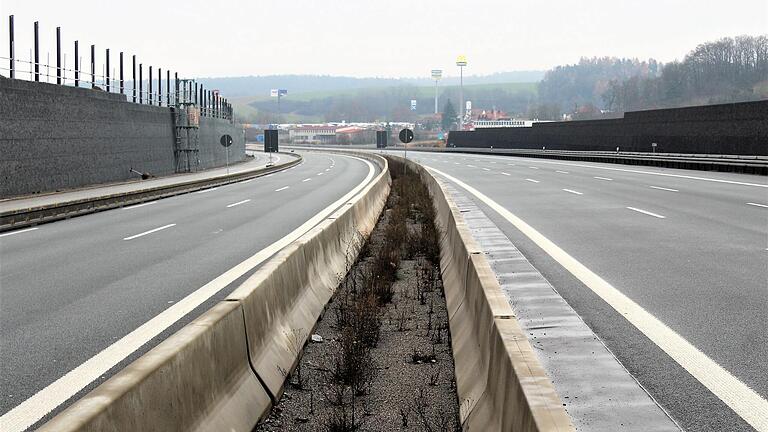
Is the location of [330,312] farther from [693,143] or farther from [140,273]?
[693,143]

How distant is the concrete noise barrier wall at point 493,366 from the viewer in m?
3.57

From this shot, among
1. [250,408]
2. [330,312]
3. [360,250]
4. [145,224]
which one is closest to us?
[250,408]

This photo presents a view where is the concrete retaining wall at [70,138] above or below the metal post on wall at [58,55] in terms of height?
below

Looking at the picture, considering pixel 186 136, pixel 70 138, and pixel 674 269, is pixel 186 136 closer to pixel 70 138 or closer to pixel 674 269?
pixel 70 138

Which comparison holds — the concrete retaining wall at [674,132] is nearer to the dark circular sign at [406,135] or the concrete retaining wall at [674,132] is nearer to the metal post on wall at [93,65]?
the dark circular sign at [406,135]

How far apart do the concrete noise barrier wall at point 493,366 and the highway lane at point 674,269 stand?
3.83 ft

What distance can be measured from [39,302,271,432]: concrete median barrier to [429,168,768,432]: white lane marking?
3.09 meters

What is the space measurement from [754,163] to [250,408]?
35.6 m

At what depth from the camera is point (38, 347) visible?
7223 millimetres

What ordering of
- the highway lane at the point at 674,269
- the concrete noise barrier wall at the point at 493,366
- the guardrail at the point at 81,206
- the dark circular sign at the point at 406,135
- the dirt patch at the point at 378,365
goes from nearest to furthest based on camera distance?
the concrete noise barrier wall at the point at 493,366, the dirt patch at the point at 378,365, the highway lane at the point at 674,269, the guardrail at the point at 81,206, the dark circular sign at the point at 406,135

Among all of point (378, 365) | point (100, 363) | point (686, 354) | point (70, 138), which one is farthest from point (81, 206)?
point (686, 354)

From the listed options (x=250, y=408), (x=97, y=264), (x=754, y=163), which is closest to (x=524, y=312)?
(x=250, y=408)

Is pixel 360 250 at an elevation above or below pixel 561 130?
below

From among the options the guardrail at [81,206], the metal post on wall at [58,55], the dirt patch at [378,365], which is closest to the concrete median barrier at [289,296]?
the dirt patch at [378,365]
